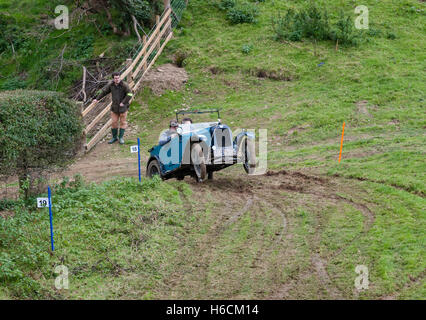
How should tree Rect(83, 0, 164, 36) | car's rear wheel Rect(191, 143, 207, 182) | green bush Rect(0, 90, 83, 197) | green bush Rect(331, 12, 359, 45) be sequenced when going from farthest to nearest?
tree Rect(83, 0, 164, 36) → green bush Rect(331, 12, 359, 45) → car's rear wheel Rect(191, 143, 207, 182) → green bush Rect(0, 90, 83, 197)

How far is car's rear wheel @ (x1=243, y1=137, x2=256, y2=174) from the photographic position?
13.0m

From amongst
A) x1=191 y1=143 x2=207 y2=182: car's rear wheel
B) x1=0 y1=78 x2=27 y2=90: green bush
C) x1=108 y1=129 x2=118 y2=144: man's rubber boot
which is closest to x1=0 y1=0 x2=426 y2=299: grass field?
x1=191 y1=143 x2=207 y2=182: car's rear wheel

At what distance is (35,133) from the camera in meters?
10.9

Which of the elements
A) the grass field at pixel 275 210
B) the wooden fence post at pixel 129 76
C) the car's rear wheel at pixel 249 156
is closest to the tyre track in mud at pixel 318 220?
the grass field at pixel 275 210

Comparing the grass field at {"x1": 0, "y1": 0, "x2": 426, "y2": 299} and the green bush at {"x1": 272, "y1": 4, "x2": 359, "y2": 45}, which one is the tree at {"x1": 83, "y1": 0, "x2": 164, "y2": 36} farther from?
the green bush at {"x1": 272, "y1": 4, "x2": 359, "y2": 45}

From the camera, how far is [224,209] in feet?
36.9

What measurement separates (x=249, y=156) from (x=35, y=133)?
5.11m

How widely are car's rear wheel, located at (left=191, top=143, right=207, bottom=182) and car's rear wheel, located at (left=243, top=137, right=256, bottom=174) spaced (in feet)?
4.22

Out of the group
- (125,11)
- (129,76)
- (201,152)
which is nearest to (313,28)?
(125,11)

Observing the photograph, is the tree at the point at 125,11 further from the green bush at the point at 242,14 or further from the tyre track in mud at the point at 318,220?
the tyre track in mud at the point at 318,220

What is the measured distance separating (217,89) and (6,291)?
564 inches

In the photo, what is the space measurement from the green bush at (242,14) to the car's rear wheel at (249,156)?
12.4 metres

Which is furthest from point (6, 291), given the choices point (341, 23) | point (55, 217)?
point (341, 23)

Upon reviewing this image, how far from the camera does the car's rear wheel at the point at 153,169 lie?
44.2ft
